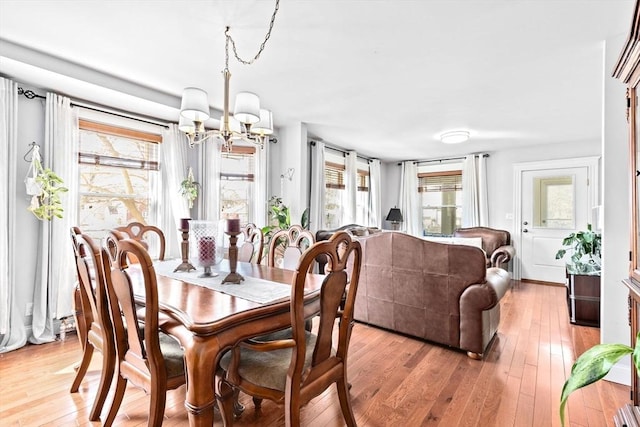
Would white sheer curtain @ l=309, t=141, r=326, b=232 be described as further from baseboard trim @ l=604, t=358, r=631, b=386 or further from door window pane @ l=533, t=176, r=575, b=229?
door window pane @ l=533, t=176, r=575, b=229

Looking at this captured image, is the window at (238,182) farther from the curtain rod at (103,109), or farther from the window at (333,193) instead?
the window at (333,193)

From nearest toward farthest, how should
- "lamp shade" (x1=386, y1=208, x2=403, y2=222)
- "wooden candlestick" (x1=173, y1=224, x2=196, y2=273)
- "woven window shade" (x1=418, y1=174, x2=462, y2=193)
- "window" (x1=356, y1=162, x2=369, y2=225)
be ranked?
"wooden candlestick" (x1=173, y1=224, x2=196, y2=273) < "window" (x1=356, y1=162, x2=369, y2=225) < "woven window shade" (x1=418, y1=174, x2=462, y2=193) < "lamp shade" (x1=386, y1=208, x2=403, y2=222)

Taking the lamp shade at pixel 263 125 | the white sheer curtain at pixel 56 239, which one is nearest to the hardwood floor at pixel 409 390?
the white sheer curtain at pixel 56 239

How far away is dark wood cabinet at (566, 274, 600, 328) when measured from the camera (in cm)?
334

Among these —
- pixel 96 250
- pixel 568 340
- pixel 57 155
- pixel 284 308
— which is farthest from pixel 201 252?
pixel 568 340

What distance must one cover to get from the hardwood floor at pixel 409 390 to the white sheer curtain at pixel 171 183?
1353mm

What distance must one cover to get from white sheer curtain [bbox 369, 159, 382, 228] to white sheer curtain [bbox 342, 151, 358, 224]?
80cm

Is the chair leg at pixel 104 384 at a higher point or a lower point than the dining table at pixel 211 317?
lower

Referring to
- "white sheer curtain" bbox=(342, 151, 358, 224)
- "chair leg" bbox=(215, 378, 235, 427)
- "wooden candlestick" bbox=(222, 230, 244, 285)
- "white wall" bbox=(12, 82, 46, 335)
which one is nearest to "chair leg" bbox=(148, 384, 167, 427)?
"chair leg" bbox=(215, 378, 235, 427)

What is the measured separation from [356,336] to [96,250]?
232 cm

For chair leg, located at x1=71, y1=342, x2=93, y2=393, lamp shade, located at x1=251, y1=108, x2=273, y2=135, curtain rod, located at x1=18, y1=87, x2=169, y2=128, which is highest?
curtain rod, located at x1=18, y1=87, x2=169, y2=128

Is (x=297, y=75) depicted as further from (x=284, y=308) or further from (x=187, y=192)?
(x=284, y=308)

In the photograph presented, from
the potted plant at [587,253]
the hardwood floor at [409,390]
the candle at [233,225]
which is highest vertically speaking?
the candle at [233,225]

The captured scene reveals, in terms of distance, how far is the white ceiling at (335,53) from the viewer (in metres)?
1.96
